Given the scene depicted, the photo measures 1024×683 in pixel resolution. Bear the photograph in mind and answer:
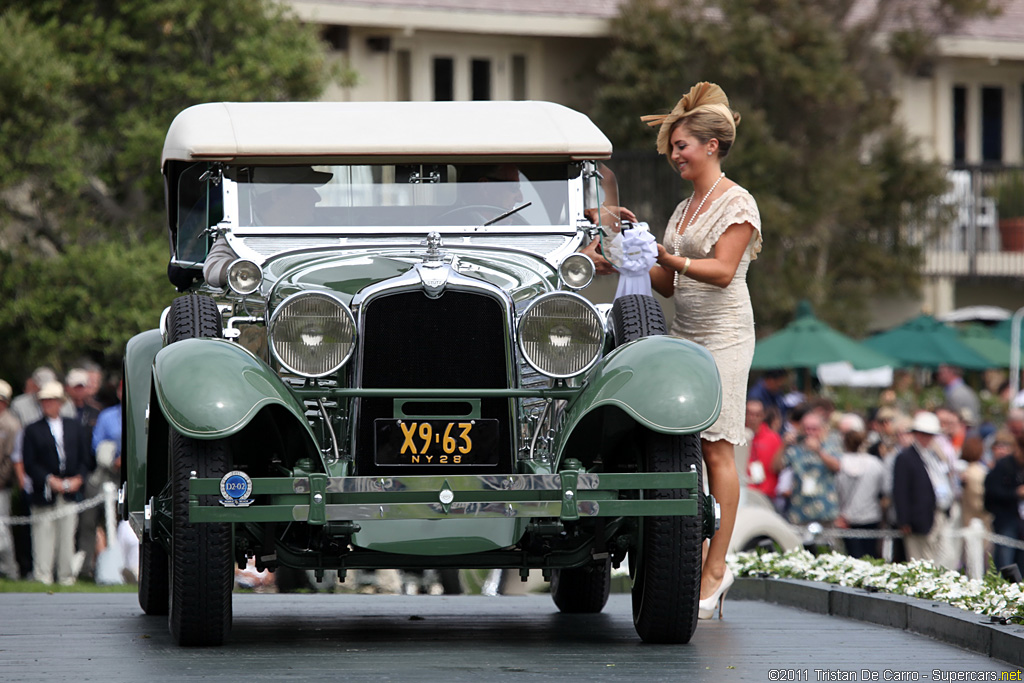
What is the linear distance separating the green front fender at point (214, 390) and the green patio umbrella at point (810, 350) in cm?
1385

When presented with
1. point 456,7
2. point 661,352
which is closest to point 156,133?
point 456,7

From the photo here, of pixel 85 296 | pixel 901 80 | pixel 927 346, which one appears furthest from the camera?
pixel 901 80

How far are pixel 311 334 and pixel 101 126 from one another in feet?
42.1

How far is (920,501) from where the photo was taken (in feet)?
48.5

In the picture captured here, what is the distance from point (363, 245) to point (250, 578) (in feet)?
23.3

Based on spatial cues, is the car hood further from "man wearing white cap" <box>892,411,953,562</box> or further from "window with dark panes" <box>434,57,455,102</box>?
"window with dark panes" <box>434,57,455,102</box>

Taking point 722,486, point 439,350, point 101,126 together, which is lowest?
point 722,486

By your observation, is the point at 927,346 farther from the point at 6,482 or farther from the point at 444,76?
the point at 6,482

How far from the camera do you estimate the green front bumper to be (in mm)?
5805

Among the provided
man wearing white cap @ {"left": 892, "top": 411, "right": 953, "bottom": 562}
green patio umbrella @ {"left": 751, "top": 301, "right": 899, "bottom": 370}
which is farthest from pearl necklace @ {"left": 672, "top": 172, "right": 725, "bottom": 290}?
green patio umbrella @ {"left": 751, "top": 301, "right": 899, "bottom": 370}

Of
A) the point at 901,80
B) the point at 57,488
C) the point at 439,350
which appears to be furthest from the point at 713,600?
the point at 901,80

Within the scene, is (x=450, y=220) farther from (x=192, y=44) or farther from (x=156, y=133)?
(x=192, y=44)

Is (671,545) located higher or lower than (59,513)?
higher

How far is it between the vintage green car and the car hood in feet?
0.05
